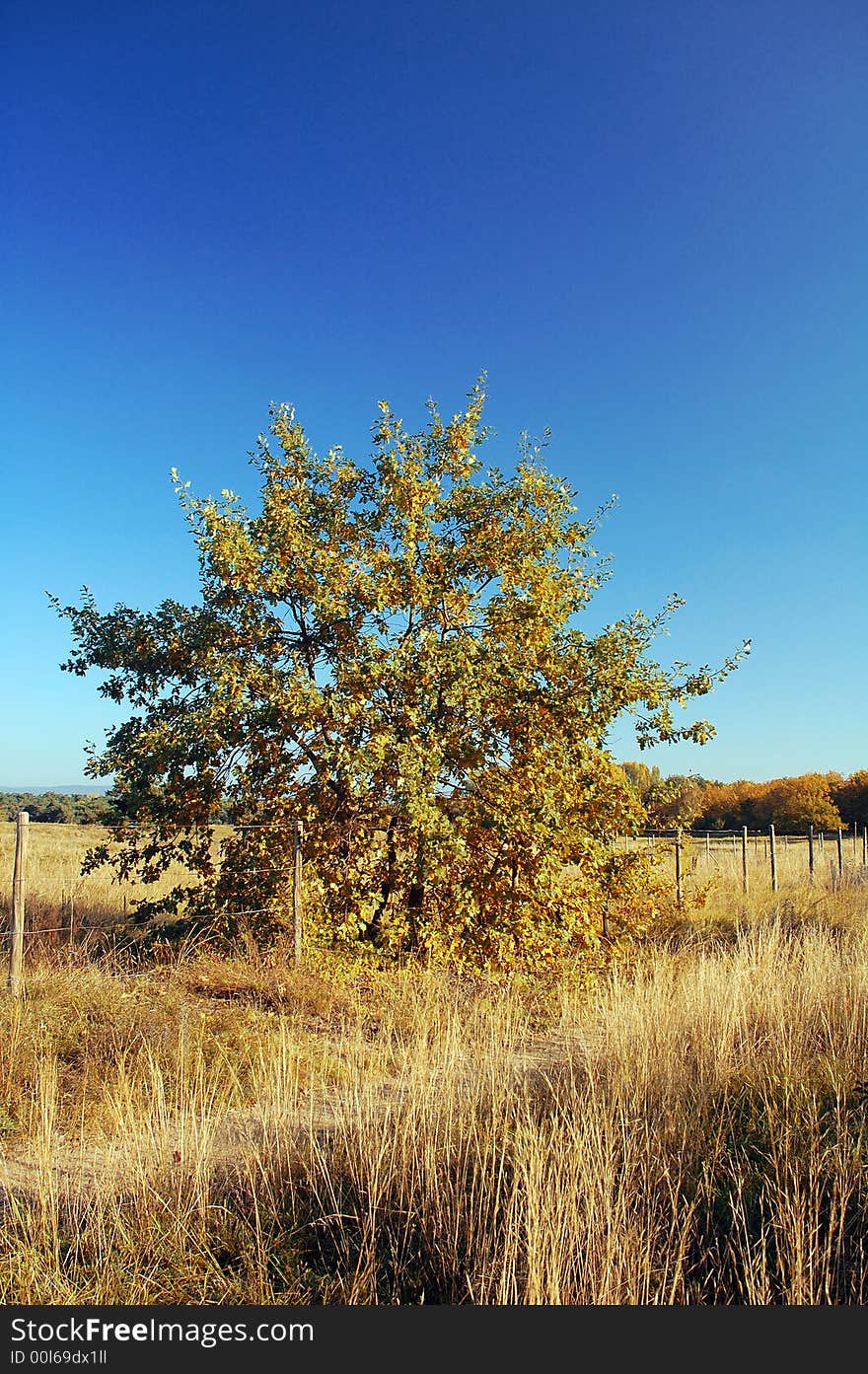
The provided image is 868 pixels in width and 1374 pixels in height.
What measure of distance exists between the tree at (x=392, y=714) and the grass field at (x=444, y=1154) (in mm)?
2561

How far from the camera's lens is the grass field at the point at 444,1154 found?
3414 millimetres

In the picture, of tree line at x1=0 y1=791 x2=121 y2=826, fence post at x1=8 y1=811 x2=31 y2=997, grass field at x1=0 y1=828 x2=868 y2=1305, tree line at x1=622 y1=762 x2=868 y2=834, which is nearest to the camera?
grass field at x1=0 y1=828 x2=868 y2=1305

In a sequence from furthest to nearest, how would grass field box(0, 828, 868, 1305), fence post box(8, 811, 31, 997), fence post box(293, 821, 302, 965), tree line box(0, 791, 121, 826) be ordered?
tree line box(0, 791, 121, 826), fence post box(293, 821, 302, 965), fence post box(8, 811, 31, 997), grass field box(0, 828, 868, 1305)

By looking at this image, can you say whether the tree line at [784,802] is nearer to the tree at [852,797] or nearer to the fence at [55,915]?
the tree at [852,797]

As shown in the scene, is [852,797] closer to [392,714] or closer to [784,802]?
[784,802]

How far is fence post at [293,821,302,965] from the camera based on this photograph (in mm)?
9570

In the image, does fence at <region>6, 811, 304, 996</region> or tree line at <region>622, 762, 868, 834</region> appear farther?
tree line at <region>622, 762, 868, 834</region>

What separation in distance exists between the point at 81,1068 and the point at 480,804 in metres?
4.91

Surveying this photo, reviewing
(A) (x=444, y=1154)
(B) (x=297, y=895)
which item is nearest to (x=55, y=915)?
(B) (x=297, y=895)

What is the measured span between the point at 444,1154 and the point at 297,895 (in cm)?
562

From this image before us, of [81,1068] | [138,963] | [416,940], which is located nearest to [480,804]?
[416,940]

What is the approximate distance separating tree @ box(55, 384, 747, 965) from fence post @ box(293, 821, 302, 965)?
0.82 feet

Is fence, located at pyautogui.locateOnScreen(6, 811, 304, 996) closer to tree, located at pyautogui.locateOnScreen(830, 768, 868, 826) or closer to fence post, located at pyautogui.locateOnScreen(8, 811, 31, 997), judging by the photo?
fence post, located at pyautogui.locateOnScreen(8, 811, 31, 997)

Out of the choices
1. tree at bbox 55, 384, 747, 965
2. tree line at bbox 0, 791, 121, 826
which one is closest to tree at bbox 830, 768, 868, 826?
tree line at bbox 0, 791, 121, 826
